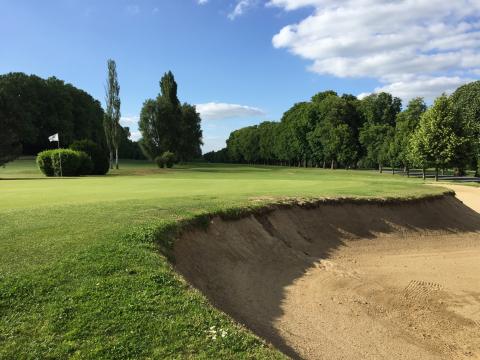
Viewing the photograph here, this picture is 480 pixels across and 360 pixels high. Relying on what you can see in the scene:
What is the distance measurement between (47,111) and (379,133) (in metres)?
64.4

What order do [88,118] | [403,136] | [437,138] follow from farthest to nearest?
[88,118] < [403,136] < [437,138]

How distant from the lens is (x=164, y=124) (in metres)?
75.1

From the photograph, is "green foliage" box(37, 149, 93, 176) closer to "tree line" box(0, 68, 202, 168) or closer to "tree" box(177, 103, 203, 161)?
"tree line" box(0, 68, 202, 168)

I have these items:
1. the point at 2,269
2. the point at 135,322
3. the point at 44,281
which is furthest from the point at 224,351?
the point at 2,269

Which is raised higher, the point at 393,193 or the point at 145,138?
the point at 145,138

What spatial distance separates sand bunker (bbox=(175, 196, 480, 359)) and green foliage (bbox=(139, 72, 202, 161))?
59718 millimetres

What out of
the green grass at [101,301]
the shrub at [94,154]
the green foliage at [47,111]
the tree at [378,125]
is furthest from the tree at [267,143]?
the green grass at [101,301]

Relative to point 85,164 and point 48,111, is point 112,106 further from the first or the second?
point 48,111

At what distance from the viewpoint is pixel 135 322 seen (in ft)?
18.9

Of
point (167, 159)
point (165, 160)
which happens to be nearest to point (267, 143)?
point (167, 159)

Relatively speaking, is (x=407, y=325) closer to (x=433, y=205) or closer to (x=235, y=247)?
(x=235, y=247)

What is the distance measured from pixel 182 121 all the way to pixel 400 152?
37.7 meters

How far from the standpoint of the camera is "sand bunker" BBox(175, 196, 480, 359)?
26.3 feet

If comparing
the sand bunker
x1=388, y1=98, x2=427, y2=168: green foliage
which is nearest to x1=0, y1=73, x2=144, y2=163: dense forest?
x1=388, y1=98, x2=427, y2=168: green foliage
